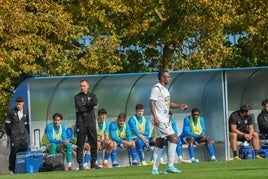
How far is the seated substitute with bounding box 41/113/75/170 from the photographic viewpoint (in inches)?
1210

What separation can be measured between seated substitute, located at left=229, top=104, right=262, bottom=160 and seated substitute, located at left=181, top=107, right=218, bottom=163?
688mm

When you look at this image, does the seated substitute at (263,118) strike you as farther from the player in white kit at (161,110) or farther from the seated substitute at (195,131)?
the player in white kit at (161,110)

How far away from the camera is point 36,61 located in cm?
3925

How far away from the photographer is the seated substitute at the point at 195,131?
3111 cm

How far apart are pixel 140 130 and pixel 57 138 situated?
2.37 m

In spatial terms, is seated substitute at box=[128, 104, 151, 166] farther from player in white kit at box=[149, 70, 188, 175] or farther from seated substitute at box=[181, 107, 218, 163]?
player in white kit at box=[149, 70, 188, 175]

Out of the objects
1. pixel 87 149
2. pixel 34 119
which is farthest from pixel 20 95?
pixel 87 149

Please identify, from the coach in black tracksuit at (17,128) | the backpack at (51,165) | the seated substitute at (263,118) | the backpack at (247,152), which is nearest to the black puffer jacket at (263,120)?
the seated substitute at (263,118)

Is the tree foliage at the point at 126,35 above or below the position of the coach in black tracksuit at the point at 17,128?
above

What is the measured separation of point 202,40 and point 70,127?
9842 millimetres

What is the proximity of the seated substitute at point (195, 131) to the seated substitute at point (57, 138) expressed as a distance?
3331mm

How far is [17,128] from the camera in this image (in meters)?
29.8

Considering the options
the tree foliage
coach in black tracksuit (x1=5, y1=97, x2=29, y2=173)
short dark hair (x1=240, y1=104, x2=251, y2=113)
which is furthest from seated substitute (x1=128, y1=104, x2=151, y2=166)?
the tree foliage

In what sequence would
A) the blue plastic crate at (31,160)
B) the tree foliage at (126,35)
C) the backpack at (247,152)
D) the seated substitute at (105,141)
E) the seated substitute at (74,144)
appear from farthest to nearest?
1. the tree foliage at (126,35)
2. the seated substitute at (105,141)
3. the seated substitute at (74,144)
4. the backpack at (247,152)
5. the blue plastic crate at (31,160)
